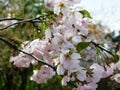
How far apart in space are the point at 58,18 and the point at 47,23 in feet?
0.27

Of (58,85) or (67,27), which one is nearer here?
(67,27)

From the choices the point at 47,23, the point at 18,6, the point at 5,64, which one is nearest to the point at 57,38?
the point at 47,23

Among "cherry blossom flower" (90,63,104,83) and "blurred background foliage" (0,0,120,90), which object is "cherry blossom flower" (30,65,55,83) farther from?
"blurred background foliage" (0,0,120,90)

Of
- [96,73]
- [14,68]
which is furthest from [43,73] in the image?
[14,68]

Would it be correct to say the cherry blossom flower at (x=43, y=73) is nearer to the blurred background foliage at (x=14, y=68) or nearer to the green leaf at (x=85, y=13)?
the green leaf at (x=85, y=13)

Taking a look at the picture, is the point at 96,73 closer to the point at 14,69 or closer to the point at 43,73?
the point at 43,73

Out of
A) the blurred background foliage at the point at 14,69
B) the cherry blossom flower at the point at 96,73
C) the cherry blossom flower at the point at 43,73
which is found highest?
the cherry blossom flower at the point at 96,73

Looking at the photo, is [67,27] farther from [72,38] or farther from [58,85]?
[58,85]

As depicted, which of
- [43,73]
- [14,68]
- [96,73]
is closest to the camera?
[96,73]

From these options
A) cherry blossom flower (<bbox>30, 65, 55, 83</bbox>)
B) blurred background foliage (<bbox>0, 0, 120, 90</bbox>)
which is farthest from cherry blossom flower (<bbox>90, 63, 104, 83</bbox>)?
blurred background foliage (<bbox>0, 0, 120, 90</bbox>)

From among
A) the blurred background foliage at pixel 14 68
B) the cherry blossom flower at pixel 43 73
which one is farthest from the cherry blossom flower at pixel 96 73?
the blurred background foliage at pixel 14 68

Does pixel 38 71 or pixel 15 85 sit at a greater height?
pixel 38 71

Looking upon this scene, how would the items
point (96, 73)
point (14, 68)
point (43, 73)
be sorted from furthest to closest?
point (14, 68) < point (43, 73) < point (96, 73)

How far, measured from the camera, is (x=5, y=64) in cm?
678
